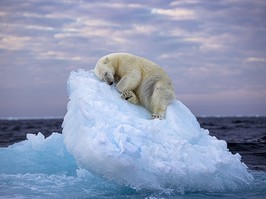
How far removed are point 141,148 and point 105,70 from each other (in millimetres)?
2817

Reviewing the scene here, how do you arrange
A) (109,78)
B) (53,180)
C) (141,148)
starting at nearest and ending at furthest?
(141,148), (53,180), (109,78)

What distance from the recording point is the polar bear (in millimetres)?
10664

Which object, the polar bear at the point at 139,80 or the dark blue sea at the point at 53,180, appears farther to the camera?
the polar bear at the point at 139,80

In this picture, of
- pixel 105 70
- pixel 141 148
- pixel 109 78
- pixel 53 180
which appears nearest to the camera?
pixel 141 148

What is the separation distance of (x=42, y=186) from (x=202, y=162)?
3565 mm

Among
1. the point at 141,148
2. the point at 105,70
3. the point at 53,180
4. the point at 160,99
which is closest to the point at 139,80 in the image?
the point at 160,99

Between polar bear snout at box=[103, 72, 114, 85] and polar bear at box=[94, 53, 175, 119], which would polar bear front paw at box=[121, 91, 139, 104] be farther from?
polar bear snout at box=[103, 72, 114, 85]

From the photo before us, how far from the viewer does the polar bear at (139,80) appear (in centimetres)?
1066

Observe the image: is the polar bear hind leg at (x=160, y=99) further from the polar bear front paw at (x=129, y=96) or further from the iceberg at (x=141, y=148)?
the polar bear front paw at (x=129, y=96)

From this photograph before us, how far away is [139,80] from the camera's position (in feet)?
35.4

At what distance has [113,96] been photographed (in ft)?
34.6

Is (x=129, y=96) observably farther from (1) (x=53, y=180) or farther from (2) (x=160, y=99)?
(1) (x=53, y=180)

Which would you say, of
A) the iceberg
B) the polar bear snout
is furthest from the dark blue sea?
the polar bear snout

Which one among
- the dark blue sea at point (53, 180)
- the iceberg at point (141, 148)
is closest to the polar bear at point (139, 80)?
the iceberg at point (141, 148)
